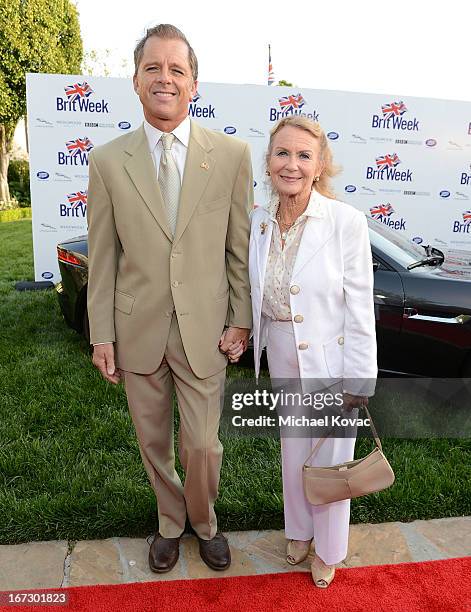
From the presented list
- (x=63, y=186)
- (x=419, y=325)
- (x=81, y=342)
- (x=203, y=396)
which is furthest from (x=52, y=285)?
(x=203, y=396)

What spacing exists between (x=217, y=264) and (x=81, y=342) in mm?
3474

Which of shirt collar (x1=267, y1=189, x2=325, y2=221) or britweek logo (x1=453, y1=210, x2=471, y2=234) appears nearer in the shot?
shirt collar (x1=267, y1=189, x2=325, y2=221)

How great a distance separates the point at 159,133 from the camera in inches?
78.5

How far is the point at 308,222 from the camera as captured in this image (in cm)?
202

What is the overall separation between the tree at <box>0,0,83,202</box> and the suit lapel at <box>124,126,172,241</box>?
16.8 m

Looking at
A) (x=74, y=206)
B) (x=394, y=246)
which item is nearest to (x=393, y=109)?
(x=394, y=246)

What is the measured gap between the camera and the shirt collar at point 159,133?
200 cm

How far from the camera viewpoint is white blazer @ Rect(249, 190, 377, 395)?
6.52 ft

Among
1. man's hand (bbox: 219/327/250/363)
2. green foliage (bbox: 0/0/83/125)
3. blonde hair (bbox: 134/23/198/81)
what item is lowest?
man's hand (bbox: 219/327/250/363)

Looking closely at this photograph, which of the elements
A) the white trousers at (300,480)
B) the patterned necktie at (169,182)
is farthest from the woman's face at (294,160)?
the white trousers at (300,480)

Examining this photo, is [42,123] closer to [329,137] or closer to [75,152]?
[75,152]

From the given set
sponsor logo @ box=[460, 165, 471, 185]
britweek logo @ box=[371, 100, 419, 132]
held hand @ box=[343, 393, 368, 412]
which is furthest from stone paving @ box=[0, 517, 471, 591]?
sponsor logo @ box=[460, 165, 471, 185]

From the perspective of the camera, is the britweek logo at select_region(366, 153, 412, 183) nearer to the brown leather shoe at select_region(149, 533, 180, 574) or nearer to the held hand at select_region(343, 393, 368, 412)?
the held hand at select_region(343, 393, 368, 412)

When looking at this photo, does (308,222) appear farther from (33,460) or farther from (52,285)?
(52,285)
